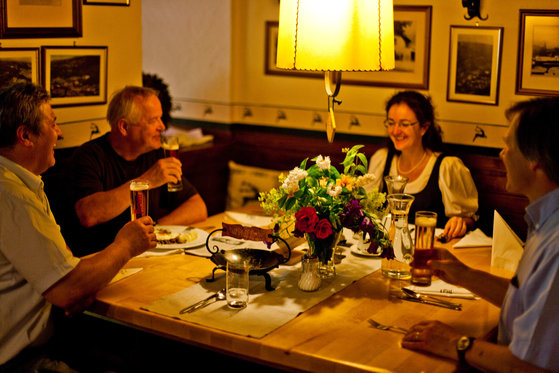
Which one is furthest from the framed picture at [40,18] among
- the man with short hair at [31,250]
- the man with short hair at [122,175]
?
the man with short hair at [31,250]

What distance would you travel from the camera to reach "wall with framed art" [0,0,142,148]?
3338 mm

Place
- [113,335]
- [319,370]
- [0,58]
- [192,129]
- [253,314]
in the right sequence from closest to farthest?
[319,370] < [253,314] < [113,335] < [0,58] < [192,129]

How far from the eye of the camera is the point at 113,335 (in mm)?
2838

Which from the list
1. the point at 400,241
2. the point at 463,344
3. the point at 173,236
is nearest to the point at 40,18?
the point at 173,236

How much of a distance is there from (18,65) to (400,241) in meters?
2.04

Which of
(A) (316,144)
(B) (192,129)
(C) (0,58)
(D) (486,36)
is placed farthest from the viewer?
(B) (192,129)

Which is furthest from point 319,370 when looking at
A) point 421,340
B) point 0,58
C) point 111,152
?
point 0,58

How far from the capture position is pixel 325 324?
2.14m

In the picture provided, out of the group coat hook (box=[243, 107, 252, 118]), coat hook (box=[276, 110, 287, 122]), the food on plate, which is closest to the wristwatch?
the food on plate

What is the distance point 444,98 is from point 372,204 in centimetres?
195

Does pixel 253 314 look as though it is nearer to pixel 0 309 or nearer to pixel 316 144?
pixel 0 309

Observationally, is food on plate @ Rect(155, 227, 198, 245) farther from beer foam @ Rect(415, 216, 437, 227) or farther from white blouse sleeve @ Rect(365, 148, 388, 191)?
white blouse sleeve @ Rect(365, 148, 388, 191)

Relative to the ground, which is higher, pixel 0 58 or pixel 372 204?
pixel 0 58

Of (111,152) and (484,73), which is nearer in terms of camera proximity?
(111,152)
